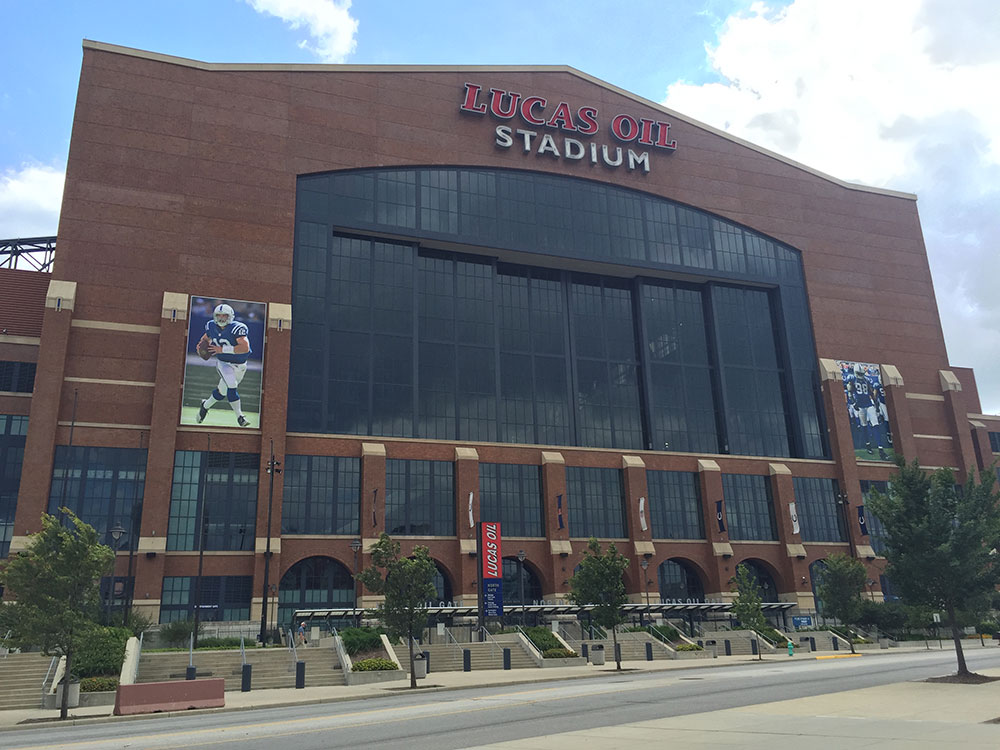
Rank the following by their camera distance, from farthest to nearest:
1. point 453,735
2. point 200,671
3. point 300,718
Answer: point 200,671, point 300,718, point 453,735

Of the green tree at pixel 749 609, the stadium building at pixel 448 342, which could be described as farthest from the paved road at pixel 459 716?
the green tree at pixel 749 609

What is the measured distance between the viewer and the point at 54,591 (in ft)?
91.7

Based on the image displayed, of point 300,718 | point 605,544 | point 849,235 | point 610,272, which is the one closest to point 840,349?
point 849,235

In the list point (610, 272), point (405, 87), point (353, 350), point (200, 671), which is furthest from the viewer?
point (610, 272)

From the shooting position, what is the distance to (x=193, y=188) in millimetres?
58375

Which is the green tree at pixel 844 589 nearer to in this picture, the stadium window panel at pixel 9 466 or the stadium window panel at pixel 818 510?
the stadium window panel at pixel 818 510

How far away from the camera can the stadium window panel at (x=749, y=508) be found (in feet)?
224

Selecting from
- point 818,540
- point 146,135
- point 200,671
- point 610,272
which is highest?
point 146,135

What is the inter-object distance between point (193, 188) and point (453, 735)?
5165 cm

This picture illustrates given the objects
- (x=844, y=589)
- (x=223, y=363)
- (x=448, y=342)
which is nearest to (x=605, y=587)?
(x=844, y=589)

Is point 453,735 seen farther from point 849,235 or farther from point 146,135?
point 849,235

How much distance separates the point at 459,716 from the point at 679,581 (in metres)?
49.7

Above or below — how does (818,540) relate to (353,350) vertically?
below

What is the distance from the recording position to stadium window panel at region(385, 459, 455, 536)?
2291 inches
